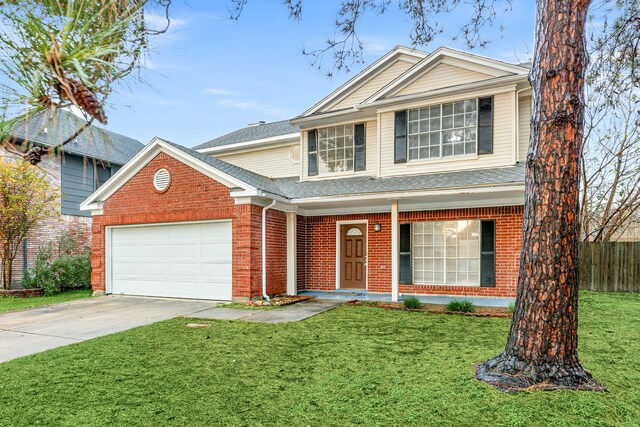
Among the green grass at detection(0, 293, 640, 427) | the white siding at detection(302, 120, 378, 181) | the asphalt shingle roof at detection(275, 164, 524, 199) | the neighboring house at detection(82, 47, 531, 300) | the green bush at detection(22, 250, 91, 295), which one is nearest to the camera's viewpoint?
the green grass at detection(0, 293, 640, 427)

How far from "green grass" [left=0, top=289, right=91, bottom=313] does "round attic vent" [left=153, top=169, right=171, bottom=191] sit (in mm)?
4275

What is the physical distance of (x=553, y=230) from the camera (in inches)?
148

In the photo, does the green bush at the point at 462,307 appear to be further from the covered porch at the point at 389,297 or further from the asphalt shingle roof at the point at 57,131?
the asphalt shingle roof at the point at 57,131

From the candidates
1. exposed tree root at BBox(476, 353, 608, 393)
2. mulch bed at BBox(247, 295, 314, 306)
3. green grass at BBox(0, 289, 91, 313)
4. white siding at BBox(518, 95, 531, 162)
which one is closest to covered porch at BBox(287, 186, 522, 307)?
mulch bed at BBox(247, 295, 314, 306)

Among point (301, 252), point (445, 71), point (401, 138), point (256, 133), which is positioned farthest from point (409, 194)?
point (256, 133)

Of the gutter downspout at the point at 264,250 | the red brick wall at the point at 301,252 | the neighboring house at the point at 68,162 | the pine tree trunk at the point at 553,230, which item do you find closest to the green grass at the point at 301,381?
the pine tree trunk at the point at 553,230

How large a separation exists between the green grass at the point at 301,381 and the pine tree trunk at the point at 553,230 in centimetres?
32

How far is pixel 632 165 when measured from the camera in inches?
539

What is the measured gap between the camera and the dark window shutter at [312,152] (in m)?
12.0

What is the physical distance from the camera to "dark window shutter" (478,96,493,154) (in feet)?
31.3

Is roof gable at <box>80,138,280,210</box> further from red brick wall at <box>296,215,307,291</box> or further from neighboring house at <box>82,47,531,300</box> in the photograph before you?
red brick wall at <box>296,215,307,291</box>

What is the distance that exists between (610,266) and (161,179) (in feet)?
47.5

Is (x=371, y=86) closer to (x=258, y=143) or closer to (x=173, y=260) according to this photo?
(x=258, y=143)

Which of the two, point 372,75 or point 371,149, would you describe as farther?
point 372,75
